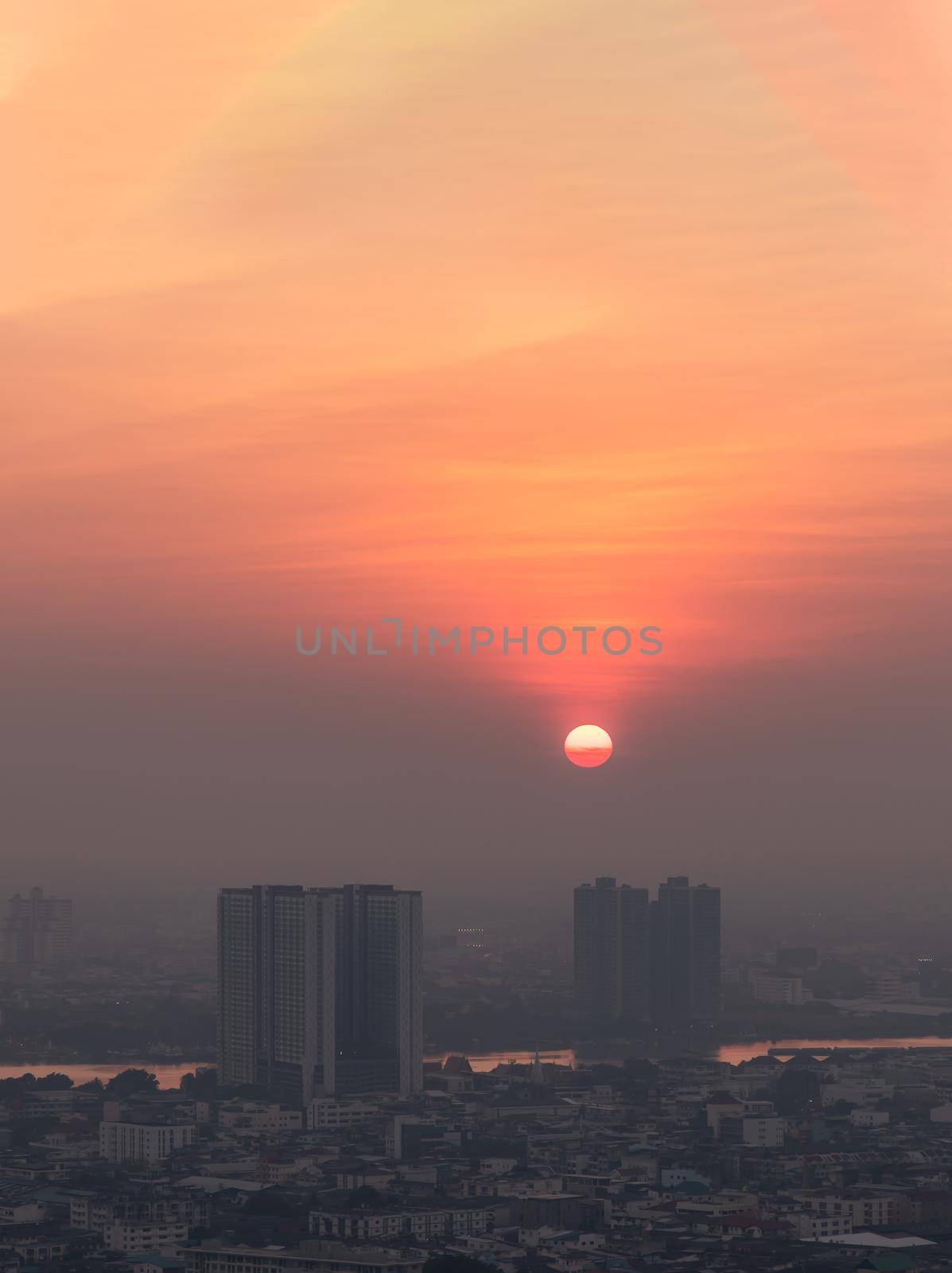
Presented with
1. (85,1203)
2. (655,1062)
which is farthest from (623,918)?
(85,1203)

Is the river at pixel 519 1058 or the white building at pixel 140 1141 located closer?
the white building at pixel 140 1141

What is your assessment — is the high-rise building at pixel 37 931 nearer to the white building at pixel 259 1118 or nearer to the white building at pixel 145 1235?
the white building at pixel 259 1118

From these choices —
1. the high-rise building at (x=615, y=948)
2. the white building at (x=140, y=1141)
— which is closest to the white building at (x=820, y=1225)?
the white building at (x=140, y=1141)

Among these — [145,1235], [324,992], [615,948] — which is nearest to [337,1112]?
[324,992]

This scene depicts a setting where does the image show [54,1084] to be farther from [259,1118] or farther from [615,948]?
[615,948]

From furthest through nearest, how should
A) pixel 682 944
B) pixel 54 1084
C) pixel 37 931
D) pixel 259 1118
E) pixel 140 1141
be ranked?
pixel 37 931 → pixel 682 944 → pixel 54 1084 → pixel 259 1118 → pixel 140 1141

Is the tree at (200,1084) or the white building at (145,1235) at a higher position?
the tree at (200,1084)

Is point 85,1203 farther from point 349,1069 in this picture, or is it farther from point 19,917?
point 19,917
